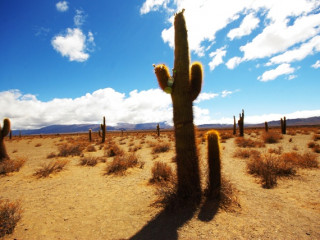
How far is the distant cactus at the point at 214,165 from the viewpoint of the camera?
5.07 metres

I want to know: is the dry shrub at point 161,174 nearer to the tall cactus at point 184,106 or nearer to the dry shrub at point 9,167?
the tall cactus at point 184,106

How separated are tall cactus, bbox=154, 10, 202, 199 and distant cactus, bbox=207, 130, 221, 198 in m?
0.40

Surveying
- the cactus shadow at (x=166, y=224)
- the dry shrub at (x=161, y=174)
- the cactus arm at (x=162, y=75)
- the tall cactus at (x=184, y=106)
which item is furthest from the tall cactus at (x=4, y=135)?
→ the tall cactus at (x=184, y=106)

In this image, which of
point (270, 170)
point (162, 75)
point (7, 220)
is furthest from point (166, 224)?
point (270, 170)

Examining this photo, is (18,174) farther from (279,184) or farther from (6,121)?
(279,184)

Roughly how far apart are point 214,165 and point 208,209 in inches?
43.2

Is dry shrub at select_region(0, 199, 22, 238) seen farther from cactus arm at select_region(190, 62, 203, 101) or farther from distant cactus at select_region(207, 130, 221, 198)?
cactus arm at select_region(190, 62, 203, 101)

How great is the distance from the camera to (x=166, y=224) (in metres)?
4.19

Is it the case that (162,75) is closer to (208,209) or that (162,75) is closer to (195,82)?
(195,82)

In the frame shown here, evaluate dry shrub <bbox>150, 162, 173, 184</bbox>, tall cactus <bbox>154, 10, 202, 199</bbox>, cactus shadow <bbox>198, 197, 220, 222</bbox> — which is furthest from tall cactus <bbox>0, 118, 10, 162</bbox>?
cactus shadow <bbox>198, 197, 220, 222</bbox>

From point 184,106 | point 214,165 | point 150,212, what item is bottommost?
point 150,212

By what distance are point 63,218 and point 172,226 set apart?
2690mm

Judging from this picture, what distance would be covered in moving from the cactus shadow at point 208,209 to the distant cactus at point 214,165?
16 centimetres

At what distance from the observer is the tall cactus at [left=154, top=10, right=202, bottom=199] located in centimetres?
478
